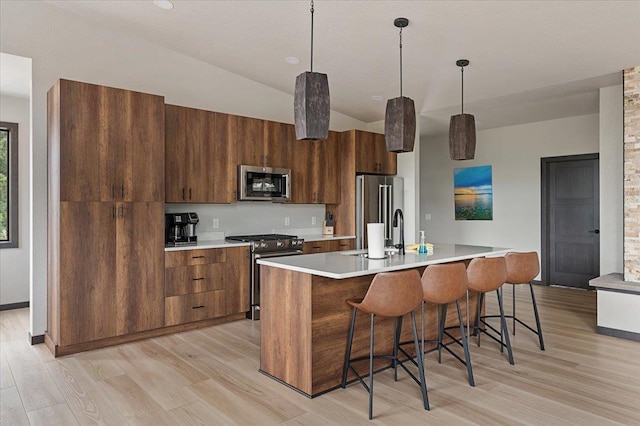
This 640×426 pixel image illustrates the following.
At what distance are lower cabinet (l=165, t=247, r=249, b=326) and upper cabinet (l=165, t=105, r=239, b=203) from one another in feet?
2.15

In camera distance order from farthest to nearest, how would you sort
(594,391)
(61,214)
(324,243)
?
(324,243), (61,214), (594,391)

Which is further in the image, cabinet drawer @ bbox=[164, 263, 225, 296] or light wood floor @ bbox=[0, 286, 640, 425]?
cabinet drawer @ bbox=[164, 263, 225, 296]

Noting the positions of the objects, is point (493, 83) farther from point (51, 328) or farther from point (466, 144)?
point (51, 328)

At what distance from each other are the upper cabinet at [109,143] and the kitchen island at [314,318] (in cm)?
173

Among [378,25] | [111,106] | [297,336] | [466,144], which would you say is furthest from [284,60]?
[297,336]

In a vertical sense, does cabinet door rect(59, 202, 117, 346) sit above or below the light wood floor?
above

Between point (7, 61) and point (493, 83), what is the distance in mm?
5047

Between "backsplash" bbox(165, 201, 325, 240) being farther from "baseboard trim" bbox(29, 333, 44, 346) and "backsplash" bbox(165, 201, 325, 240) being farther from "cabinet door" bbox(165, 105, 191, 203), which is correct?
A: "baseboard trim" bbox(29, 333, 44, 346)

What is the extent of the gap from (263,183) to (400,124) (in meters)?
2.43

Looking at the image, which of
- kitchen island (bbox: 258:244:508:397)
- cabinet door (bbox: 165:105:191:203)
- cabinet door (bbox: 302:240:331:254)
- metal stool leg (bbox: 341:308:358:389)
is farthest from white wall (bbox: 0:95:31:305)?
metal stool leg (bbox: 341:308:358:389)

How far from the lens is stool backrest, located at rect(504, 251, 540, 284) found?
3.81 m

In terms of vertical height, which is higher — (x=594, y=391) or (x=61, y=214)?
(x=61, y=214)

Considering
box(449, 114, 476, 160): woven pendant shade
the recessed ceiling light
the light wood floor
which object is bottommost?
the light wood floor

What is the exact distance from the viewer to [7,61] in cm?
406
